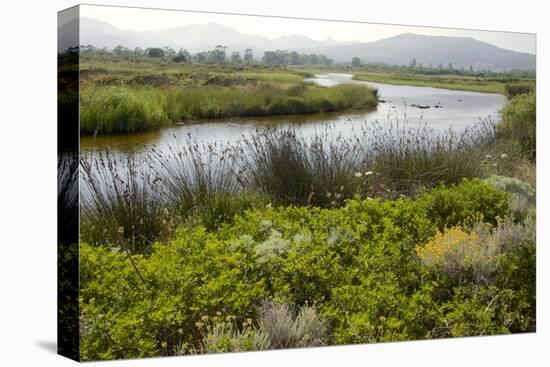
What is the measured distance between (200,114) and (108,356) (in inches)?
75.7

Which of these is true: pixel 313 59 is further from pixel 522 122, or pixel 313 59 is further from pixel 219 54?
pixel 522 122

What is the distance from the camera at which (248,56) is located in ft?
23.4

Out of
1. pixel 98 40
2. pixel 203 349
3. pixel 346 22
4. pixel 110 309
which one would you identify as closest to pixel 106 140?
pixel 98 40

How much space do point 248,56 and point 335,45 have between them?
81 cm

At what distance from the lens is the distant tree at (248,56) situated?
23.4 feet

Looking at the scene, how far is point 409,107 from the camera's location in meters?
7.77

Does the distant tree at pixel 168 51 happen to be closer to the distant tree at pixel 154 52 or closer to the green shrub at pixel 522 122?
the distant tree at pixel 154 52

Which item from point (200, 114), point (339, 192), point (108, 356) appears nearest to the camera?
point (108, 356)

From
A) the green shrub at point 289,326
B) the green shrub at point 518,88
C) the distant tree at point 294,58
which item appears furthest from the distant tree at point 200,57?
the green shrub at point 518,88

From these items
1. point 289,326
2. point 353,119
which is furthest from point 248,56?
point 289,326

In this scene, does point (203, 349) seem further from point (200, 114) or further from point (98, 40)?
point (98, 40)

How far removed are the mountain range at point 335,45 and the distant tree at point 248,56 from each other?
0.04 meters

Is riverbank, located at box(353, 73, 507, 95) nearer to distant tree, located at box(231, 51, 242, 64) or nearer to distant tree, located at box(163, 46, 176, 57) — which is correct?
distant tree, located at box(231, 51, 242, 64)

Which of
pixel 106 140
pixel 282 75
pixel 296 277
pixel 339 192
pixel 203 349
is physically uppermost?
pixel 282 75
